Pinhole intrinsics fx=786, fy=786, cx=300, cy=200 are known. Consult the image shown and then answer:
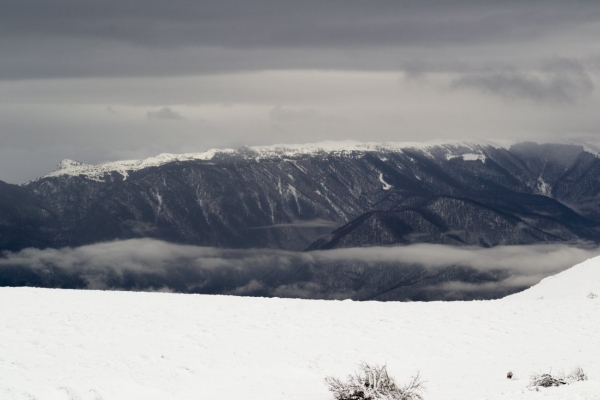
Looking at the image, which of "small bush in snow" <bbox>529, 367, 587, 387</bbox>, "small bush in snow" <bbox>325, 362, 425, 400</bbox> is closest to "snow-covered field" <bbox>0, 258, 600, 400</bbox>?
"small bush in snow" <bbox>529, 367, 587, 387</bbox>

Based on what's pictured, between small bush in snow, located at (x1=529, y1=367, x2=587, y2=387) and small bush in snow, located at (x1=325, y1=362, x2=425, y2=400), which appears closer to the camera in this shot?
small bush in snow, located at (x1=325, y1=362, x2=425, y2=400)

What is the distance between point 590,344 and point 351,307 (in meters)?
14.5

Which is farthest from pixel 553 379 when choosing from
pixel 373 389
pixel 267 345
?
pixel 267 345

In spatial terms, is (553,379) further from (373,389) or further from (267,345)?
(267,345)

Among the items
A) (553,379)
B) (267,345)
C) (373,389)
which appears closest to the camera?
(373,389)

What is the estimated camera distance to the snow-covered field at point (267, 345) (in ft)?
109

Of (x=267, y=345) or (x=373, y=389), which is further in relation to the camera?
(x=267, y=345)

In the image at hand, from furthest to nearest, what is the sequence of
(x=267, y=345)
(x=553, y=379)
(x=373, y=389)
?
(x=267, y=345) → (x=553, y=379) → (x=373, y=389)

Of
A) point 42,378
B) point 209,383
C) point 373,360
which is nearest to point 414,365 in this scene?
point 373,360

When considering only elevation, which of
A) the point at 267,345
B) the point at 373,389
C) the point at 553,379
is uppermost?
the point at 267,345

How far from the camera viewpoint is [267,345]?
135 feet

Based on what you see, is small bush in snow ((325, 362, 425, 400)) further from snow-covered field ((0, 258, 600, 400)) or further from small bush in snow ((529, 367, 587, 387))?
small bush in snow ((529, 367, 587, 387))

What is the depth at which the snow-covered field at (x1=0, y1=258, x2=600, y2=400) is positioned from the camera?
33094 millimetres

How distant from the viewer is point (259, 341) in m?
41.6
